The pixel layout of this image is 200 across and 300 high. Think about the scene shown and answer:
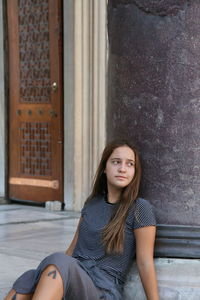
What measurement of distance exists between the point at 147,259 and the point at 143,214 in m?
0.19

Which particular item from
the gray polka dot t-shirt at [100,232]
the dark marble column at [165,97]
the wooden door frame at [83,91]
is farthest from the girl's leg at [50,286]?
the wooden door frame at [83,91]

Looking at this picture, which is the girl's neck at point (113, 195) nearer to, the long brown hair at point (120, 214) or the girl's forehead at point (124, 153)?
the long brown hair at point (120, 214)

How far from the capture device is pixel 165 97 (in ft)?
10.0

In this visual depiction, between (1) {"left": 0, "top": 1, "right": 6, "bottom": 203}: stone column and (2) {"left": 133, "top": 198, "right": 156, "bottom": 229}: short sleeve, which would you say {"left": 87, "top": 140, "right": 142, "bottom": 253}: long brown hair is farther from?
(1) {"left": 0, "top": 1, "right": 6, "bottom": 203}: stone column

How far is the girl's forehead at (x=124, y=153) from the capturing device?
3.13 metres

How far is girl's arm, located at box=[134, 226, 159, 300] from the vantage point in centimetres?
303

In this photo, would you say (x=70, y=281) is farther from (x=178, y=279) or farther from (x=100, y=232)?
(x=178, y=279)

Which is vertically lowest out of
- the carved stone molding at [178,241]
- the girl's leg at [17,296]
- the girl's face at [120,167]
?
the girl's leg at [17,296]

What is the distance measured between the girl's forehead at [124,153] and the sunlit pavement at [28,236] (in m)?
1.04

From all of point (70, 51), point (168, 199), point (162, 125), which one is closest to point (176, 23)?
point (162, 125)

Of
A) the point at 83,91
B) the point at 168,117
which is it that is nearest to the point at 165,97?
the point at 168,117

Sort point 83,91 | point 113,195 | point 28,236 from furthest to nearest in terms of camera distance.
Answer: point 83,91
point 28,236
point 113,195

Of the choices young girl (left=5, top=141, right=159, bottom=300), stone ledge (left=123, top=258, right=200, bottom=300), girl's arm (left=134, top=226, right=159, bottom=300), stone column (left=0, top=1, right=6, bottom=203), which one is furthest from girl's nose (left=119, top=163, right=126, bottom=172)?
stone column (left=0, top=1, right=6, bottom=203)

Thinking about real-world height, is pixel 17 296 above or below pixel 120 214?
below
